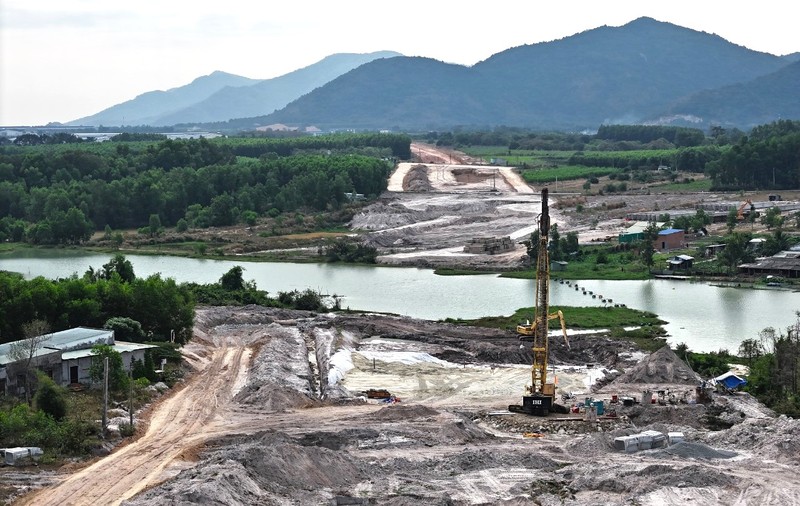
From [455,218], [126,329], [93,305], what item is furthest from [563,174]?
[126,329]

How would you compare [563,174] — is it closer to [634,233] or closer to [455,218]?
[455,218]

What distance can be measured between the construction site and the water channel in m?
3.89

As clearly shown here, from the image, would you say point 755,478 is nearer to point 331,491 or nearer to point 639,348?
point 331,491

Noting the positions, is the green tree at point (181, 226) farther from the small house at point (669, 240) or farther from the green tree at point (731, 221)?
the green tree at point (731, 221)

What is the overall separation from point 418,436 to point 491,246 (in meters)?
29.6

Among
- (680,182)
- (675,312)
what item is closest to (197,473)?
(675,312)

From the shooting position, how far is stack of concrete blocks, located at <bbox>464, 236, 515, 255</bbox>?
5112 cm

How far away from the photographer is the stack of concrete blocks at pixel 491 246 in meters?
51.1

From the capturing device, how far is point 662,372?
88.5 ft

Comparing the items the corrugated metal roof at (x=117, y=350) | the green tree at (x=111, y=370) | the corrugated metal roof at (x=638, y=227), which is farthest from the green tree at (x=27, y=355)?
the corrugated metal roof at (x=638, y=227)

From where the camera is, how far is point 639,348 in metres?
30.8

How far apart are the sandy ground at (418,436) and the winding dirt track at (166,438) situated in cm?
4

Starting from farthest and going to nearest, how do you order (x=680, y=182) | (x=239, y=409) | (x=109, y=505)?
(x=680, y=182), (x=239, y=409), (x=109, y=505)

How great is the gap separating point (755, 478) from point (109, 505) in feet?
31.4
